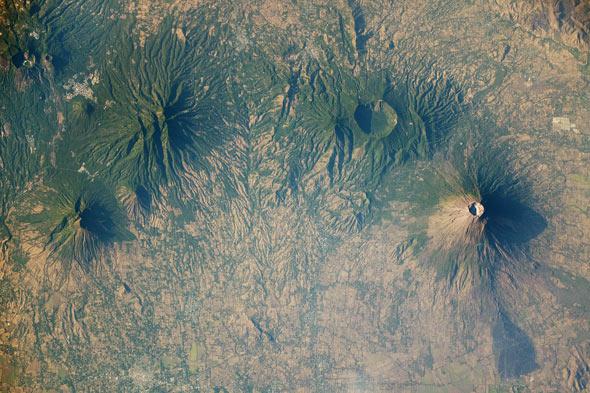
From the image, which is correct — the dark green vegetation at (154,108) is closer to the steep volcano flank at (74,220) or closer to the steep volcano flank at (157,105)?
the steep volcano flank at (157,105)

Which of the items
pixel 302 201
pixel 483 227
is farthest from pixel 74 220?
pixel 483 227

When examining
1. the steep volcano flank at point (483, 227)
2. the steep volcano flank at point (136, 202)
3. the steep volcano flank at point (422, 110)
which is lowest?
the steep volcano flank at point (483, 227)

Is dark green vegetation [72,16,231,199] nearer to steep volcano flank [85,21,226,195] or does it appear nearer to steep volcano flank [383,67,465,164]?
steep volcano flank [85,21,226,195]

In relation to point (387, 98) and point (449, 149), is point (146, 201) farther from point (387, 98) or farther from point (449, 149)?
point (449, 149)

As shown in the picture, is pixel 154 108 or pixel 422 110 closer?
pixel 154 108

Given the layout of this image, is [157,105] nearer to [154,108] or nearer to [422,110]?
[154,108]

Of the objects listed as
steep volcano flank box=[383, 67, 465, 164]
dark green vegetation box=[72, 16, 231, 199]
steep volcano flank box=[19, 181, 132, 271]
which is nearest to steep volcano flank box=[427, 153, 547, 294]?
steep volcano flank box=[383, 67, 465, 164]

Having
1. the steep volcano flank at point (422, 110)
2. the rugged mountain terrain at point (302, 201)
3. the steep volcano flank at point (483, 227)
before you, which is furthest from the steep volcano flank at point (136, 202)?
the steep volcano flank at point (483, 227)
